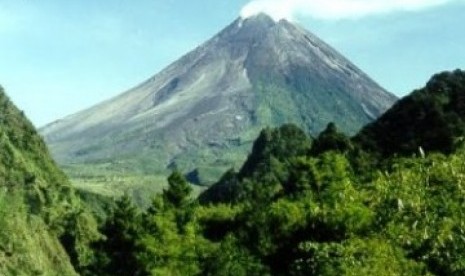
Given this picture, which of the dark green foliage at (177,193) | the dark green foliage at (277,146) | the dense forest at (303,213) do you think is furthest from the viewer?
the dark green foliage at (277,146)

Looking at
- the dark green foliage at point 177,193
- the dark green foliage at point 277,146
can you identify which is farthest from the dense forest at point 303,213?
the dark green foliage at point 277,146

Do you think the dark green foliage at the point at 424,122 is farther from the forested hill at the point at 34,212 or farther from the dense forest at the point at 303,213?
the forested hill at the point at 34,212

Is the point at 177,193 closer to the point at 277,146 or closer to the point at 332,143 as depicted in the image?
the point at 332,143

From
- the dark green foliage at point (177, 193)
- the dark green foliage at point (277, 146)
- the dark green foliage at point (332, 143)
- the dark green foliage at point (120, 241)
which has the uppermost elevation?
the dark green foliage at point (277, 146)

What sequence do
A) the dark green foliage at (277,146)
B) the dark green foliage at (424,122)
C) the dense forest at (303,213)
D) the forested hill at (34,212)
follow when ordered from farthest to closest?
the dark green foliage at (277,146), the forested hill at (34,212), the dark green foliage at (424,122), the dense forest at (303,213)

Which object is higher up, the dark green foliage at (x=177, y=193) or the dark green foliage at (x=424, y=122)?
the dark green foliage at (x=424, y=122)

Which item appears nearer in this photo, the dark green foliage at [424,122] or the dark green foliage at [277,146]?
the dark green foliage at [424,122]

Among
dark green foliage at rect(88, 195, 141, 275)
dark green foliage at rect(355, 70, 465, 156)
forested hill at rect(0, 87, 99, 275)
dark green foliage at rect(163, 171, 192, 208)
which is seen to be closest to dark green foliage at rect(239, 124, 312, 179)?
forested hill at rect(0, 87, 99, 275)
